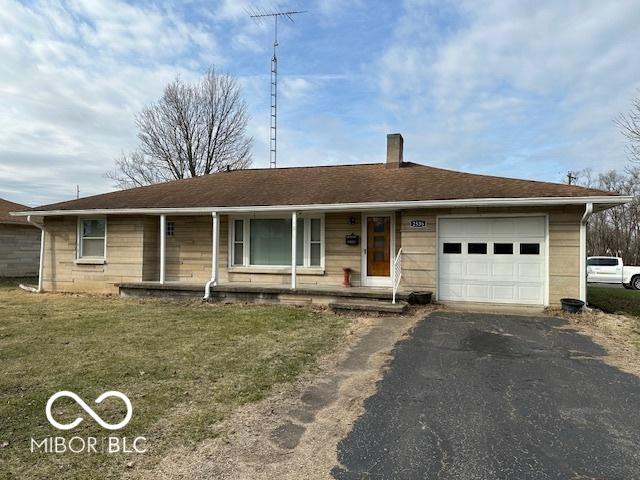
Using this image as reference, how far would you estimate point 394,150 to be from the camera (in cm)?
1416

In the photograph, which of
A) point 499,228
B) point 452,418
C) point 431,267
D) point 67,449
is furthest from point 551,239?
point 67,449

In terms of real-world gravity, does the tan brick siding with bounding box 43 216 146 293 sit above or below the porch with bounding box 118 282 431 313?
above

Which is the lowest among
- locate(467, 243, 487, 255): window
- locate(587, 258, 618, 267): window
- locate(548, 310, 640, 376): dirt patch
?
locate(548, 310, 640, 376): dirt patch

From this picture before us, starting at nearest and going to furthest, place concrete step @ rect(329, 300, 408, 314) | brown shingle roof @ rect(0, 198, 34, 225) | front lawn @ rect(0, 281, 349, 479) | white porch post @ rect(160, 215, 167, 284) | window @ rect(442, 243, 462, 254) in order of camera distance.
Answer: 1. front lawn @ rect(0, 281, 349, 479)
2. concrete step @ rect(329, 300, 408, 314)
3. window @ rect(442, 243, 462, 254)
4. white porch post @ rect(160, 215, 167, 284)
5. brown shingle roof @ rect(0, 198, 34, 225)

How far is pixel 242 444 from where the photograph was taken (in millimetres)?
3449

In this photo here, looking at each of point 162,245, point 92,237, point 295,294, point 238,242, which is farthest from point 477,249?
point 92,237

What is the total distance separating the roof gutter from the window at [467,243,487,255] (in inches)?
43.2

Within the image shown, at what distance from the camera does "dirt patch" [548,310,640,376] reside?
5.97 meters

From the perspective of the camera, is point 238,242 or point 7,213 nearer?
point 238,242

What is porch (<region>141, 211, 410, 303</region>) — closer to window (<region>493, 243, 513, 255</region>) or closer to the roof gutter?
the roof gutter

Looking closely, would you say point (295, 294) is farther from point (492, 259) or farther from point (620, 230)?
point (620, 230)

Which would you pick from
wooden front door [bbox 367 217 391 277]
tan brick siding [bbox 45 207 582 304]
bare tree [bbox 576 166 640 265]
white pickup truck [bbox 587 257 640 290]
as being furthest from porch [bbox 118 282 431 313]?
bare tree [bbox 576 166 640 265]

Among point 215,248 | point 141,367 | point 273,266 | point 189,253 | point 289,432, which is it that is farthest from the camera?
point 189,253

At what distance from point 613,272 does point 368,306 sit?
16.8 m
